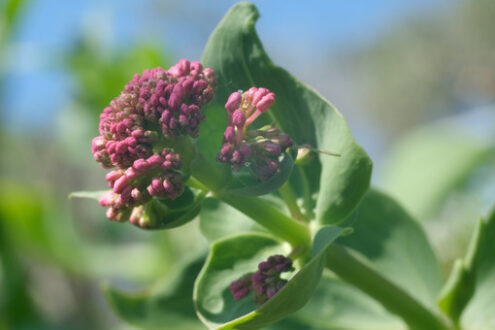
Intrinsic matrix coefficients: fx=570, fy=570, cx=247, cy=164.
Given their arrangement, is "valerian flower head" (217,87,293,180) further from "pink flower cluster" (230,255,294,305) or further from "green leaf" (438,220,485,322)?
"green leaf" (438,220,485,322)

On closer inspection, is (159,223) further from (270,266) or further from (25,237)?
(25,237)

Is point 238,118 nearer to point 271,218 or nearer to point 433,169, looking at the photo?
point 271,218

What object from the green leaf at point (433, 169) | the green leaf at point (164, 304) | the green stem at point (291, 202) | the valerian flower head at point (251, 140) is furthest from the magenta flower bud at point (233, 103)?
the green leaf at point (433, 169)

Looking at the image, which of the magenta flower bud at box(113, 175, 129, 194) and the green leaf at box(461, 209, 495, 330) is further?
the green leaf at box(461, 209, 495, 330)

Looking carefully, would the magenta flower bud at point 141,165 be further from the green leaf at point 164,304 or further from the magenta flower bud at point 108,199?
the green leaf at point 164,304

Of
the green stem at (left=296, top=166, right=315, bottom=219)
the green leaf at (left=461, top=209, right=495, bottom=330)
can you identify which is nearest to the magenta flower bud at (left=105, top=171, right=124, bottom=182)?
the green stem at (left=296, top=166, right=315, bottom=219)

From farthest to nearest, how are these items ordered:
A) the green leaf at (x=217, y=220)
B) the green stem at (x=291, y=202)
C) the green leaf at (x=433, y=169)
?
the green leaf at (x=433, y=169), the green leaf at (x=217, y=220), the green stem at (x=291, y=202)

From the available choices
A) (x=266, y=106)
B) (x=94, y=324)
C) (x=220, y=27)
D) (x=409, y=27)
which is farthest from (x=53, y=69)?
(x=409, y=27)
